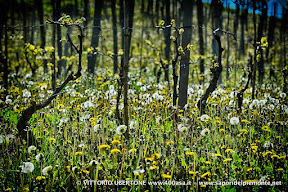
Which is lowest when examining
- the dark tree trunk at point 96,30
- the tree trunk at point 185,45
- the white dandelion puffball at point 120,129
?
the white dandelion puffball at point 120,129

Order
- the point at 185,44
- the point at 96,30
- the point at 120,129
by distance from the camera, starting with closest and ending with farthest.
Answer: the point at 120,129, the point at 185,44, the point at 96,30

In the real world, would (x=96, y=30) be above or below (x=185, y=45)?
above

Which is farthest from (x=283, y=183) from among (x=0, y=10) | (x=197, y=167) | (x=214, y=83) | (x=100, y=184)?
(x=0, y=10)

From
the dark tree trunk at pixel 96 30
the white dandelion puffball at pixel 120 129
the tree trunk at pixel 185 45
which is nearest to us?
the white dandelion puffball at pixel 120 129

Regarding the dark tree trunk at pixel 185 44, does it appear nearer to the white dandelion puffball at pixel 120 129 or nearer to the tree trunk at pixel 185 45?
the tree trunk at pixel 185 45

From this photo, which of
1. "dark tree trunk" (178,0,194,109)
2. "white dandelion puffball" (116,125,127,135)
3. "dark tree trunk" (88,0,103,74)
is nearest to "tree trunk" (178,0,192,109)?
"dark tree trunk" (178,0,194,109)

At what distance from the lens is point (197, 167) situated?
118 inches

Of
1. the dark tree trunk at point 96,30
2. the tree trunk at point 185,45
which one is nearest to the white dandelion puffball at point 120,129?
the tree trunk at point 185,45

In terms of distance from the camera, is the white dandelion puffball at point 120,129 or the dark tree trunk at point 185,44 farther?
the dark tree trunk at point 185,44

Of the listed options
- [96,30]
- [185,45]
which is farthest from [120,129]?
[96,30]

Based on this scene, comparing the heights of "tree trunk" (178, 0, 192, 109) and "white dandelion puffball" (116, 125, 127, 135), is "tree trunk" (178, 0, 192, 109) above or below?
above

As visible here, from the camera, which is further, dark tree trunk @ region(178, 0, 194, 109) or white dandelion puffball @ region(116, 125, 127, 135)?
dark tree trunk @ region(178, 0, 194, 109)

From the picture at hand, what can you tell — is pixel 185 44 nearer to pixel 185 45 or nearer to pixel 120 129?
pixel 185 45

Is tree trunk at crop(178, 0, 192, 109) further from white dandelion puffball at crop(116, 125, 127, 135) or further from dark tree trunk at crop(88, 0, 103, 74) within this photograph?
dark tree trunk at crop(88, 0, 103, 74)
